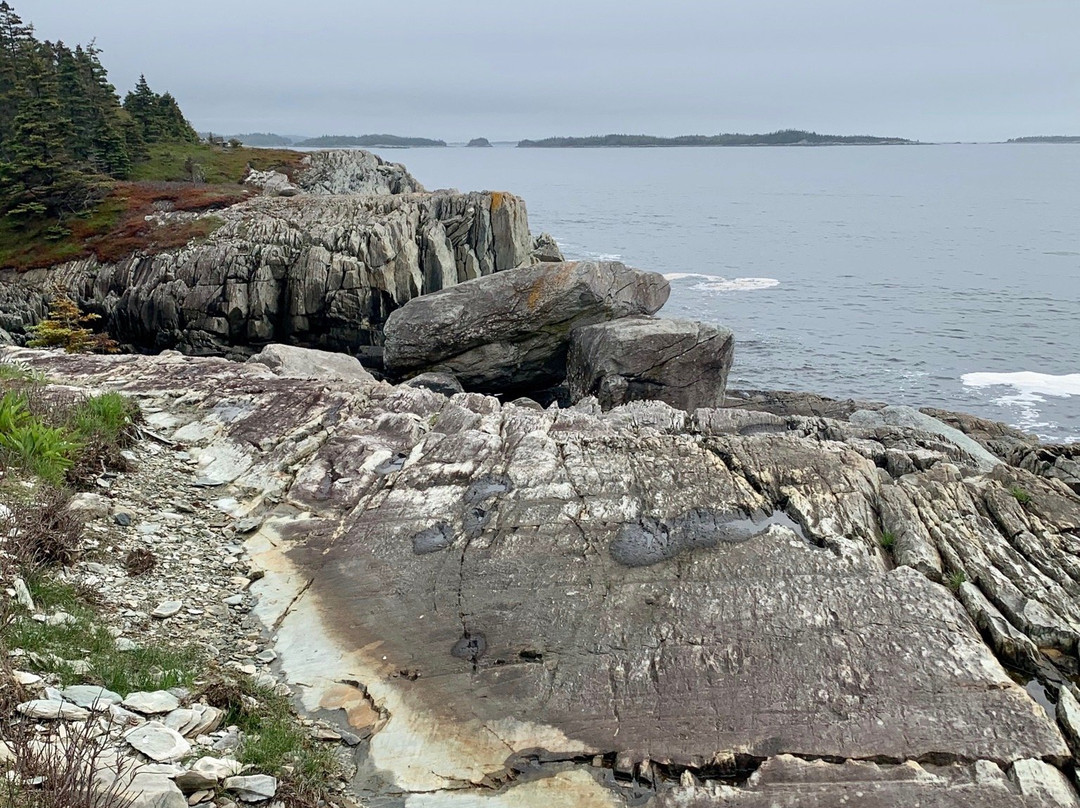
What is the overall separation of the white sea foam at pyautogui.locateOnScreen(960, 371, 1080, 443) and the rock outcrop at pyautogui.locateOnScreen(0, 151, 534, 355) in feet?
80.5

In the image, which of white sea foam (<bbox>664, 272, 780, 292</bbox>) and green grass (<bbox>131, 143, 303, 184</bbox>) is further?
green grass (<bbox>131, 143, 303, 184</bbox>)

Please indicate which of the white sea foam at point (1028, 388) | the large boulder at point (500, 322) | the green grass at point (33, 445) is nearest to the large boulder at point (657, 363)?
the large boulder at point (500, 322)

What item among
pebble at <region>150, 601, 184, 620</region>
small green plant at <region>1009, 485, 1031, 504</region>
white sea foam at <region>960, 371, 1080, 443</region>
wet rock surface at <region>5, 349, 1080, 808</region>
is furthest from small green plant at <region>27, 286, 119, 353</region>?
white sea foam at <region>960, 371, 1080, 443</region>

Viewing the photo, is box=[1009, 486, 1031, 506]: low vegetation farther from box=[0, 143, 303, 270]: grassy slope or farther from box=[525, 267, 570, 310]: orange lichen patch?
box=[0, 143, 303, 270]: grassy slope

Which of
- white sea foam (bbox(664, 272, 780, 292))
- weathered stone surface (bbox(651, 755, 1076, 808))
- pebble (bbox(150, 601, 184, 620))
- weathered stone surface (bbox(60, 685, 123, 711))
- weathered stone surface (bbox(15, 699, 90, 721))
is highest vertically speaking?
weathered stone surface (bbox(15, 699, 90, 721))

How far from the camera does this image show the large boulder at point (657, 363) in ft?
92.3

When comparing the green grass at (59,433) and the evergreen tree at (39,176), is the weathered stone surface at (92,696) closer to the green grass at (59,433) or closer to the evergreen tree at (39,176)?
the green grass at (59,433)

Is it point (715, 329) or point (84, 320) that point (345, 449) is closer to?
point (715, 329)

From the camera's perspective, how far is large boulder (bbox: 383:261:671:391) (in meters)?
30.4

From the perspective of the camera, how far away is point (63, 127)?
179 feet

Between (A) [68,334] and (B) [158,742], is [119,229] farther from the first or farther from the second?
(B) [158,742]

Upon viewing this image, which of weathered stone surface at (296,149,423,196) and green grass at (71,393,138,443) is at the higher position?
weathered stone surface at (296,149,423,196)

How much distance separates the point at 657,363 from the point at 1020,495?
1613 cm

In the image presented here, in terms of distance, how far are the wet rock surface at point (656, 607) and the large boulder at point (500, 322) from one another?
14741 millimetres
